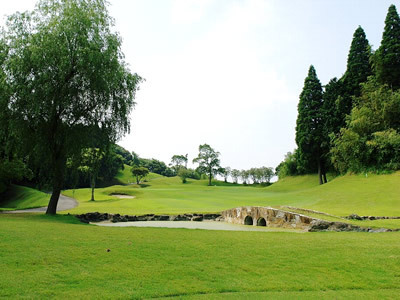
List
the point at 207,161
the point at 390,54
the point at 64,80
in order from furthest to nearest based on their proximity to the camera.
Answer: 1. the point at 207,161
2. the point at 390,54
3. the point at 64,80

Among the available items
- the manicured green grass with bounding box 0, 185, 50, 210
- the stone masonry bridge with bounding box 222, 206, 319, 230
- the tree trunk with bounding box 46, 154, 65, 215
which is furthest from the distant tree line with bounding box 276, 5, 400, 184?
the manicured green grass with bounding box 0, 185, 50, 210

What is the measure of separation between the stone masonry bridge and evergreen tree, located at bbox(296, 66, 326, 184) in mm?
28429

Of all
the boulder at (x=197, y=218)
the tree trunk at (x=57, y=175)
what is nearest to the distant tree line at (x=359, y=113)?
the boulder at (x=197, y=218)

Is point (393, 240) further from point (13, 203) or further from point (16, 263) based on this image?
point (13, 203)

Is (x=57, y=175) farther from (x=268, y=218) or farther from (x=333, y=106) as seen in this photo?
(x=333, y=106)

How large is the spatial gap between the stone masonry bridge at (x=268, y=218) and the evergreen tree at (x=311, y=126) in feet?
93.3

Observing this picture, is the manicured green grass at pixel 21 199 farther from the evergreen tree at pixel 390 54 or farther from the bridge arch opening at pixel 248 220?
the evergreen tree at pixel 390 54

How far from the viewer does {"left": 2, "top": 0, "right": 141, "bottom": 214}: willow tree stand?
1798 cm

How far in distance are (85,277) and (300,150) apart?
170 feet

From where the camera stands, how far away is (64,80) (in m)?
18.6

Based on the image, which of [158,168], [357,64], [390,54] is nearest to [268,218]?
[390,54]

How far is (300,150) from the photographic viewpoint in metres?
54.1

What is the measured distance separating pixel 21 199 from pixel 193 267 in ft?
140

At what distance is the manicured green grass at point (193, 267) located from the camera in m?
5.77
